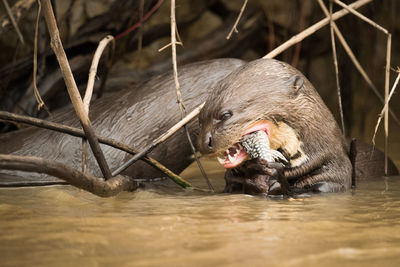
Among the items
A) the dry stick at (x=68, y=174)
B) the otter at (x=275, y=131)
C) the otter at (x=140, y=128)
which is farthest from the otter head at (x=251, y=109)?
the otter at (x=140, y=128)

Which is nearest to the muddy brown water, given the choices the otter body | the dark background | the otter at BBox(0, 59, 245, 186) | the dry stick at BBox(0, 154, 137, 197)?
the dry stick at BBox(0, 154, 137, 197)

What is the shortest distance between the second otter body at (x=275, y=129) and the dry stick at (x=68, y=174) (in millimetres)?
381

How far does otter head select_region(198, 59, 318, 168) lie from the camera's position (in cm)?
245

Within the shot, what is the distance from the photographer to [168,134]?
99.7 inches

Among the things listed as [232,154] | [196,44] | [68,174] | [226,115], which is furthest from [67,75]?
[196,44]

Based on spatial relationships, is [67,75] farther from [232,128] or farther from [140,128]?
[140,128]

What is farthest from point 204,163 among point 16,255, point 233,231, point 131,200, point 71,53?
point 16,255

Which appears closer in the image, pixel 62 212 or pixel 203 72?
pixel 62 212

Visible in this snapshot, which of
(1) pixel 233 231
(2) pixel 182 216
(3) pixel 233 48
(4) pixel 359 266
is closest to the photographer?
(4) pixel 359 266

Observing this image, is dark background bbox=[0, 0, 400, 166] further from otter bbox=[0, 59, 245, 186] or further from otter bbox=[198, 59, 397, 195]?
otter bbox=[198, 59, 397, 195]

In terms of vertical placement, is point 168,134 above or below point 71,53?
below

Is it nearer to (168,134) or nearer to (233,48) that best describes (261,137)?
(168,134)

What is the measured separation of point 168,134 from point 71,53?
5.78ft

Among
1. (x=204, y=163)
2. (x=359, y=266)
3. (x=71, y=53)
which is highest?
(x=71, y=53)
